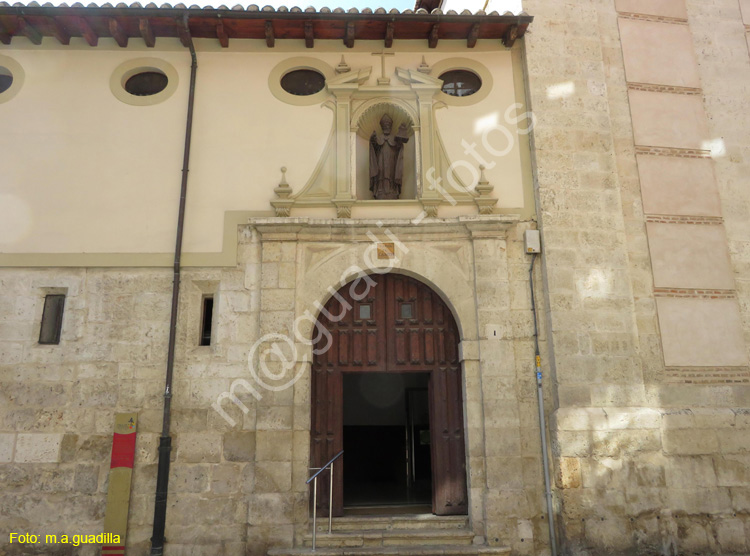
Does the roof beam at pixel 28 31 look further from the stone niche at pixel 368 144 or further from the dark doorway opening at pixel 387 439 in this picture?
the dark doorway opening at pixel 387 439

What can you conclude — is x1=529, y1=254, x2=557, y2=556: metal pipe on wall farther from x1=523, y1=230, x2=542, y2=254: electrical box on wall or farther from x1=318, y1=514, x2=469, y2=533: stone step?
x1=318, y1=514, x2=469, y2=533: stone step

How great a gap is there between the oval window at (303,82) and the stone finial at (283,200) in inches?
48.5

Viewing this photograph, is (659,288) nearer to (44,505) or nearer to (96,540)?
(96,540)

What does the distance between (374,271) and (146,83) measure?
3920mm

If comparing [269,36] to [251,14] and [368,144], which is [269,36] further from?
[368,144]

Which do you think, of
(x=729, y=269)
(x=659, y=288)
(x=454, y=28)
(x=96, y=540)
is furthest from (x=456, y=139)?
(x=96, y=540)

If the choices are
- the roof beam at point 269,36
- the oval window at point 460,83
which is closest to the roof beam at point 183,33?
the roof beam at point 269,36

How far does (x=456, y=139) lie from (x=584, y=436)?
379 centimetres

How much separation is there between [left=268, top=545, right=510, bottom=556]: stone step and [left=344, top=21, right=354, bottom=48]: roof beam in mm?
5997

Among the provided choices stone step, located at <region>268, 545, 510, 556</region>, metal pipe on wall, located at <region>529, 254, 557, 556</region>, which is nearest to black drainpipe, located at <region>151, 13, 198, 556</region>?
stone step, located at <region>268, 545, 510, 556</region>

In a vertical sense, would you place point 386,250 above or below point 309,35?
below

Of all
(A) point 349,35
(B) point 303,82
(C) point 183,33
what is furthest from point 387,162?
(C) point 183,33

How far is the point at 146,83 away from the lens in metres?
7.63

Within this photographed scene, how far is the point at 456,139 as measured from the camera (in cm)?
735
